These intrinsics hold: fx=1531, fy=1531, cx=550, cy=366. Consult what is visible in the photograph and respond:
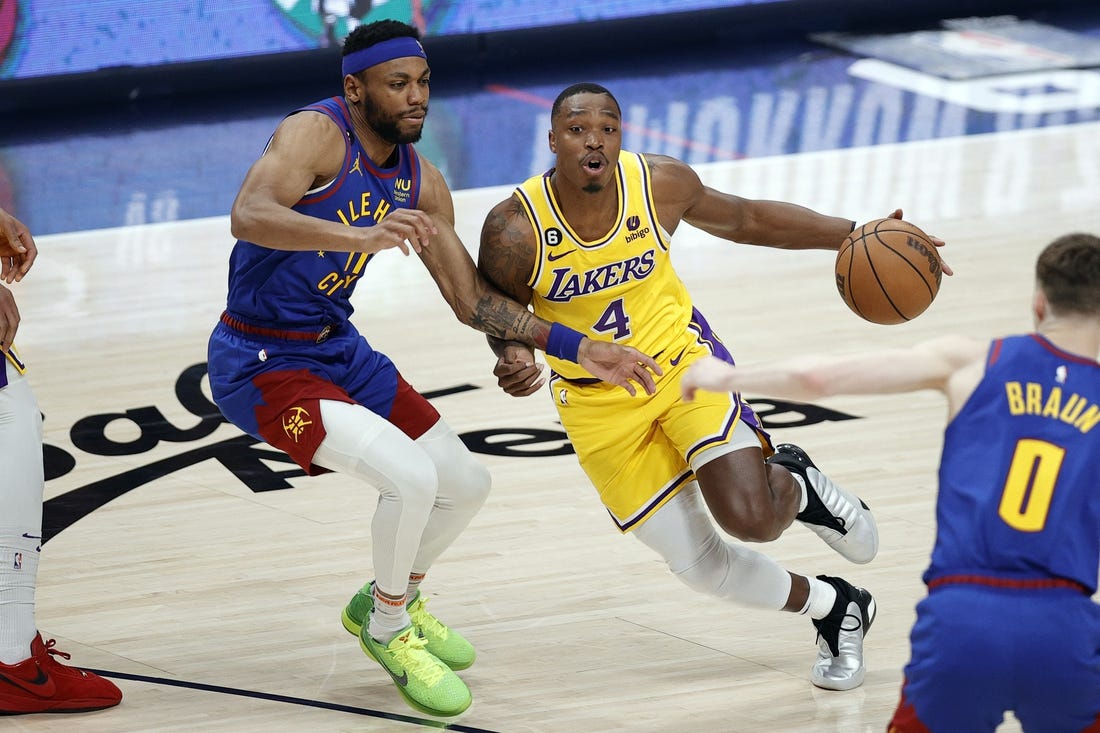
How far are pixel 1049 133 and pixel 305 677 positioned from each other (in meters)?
9.95

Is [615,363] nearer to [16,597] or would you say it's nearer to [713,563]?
[713,563]

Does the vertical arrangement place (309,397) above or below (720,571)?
above

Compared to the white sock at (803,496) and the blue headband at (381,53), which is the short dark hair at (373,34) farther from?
the white sock at (803,496)

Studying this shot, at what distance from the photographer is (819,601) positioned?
482cm

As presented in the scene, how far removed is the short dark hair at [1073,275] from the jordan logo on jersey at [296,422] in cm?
232

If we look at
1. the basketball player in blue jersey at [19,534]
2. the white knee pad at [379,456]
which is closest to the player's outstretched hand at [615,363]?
the white knee pad at [379,456]

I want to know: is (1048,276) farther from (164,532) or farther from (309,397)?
(164,532)

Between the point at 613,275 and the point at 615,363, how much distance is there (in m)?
0.44

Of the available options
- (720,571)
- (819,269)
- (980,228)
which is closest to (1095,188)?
(980,228)

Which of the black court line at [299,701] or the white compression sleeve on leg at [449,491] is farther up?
the white compression sleeve on leg at [449,491]

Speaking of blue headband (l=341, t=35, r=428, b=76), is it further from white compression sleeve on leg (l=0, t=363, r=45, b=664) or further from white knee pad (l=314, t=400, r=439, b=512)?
white compression sleeve on leg (l=0, t=363, r=45, b=664)

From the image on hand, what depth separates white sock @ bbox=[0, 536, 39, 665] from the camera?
180 inches

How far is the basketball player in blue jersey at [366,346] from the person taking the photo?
464 centimetres

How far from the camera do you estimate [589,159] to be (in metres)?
4.90
